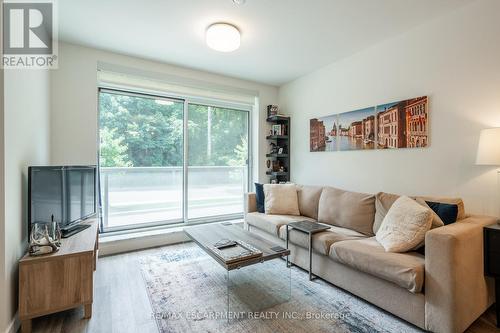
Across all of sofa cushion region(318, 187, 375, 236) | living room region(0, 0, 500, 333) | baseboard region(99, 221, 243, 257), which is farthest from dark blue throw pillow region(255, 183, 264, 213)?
baseboard region(99, 221, 243, 257)

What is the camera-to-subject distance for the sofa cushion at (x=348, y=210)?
2.59 m

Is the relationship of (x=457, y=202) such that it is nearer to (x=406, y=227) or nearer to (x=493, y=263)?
(x=493, y=263)

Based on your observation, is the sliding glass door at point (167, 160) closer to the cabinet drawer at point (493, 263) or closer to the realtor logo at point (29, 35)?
the realtor logo at point (29, 35)

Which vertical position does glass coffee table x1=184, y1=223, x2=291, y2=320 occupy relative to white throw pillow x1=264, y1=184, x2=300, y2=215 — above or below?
below

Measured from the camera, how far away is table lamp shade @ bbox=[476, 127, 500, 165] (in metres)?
1.83

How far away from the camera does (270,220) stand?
3035 mm

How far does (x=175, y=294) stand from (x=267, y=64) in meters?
3.09

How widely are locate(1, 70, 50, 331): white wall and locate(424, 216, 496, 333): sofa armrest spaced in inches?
109

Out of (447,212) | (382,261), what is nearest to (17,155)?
(382,261)

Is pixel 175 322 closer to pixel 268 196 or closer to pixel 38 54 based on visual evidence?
pixel 268 196

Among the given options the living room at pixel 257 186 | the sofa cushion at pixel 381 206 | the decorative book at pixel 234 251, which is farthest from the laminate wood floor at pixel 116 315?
the sofa cushion at pixel 381 206

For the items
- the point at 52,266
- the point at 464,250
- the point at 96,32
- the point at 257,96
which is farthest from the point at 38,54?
the point at 464,250

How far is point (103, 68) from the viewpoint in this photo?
3.11 meters

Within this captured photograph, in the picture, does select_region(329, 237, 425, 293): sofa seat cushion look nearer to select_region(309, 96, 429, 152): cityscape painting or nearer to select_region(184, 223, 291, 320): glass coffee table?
select_region(184, 223, 291, 320): glass coffee table
